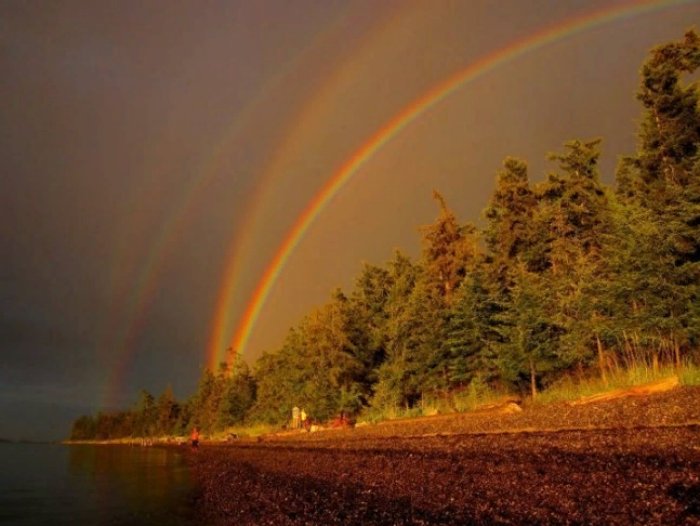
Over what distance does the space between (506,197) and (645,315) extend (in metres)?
34.6

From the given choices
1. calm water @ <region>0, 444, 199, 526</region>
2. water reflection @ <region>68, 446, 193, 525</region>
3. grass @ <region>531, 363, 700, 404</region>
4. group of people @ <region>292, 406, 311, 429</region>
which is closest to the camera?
water reflection @ <region>68, 446, 193, 525</region>

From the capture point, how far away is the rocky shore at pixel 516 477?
9.61 m

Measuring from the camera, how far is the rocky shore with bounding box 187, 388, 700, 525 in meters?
9.61

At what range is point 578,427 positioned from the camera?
→ 56.9ft

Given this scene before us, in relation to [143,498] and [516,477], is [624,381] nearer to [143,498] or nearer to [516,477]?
[516,477]

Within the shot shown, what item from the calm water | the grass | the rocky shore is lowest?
the calm water

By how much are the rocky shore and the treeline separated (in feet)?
25.5

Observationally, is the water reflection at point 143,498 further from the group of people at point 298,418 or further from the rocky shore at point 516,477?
the group of people at point 298,418

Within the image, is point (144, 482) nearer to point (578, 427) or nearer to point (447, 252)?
point (578, 427)

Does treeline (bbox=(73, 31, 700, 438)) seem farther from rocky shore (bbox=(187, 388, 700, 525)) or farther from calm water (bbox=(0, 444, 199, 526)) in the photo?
calm water (bbox=(0, 444, 199, 526))

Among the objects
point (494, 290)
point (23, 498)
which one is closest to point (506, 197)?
point (494, 290)

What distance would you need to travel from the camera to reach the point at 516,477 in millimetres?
12648

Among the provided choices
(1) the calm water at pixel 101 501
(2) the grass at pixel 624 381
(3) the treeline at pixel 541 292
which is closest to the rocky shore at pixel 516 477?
(1) the calm water at pixel 101 501

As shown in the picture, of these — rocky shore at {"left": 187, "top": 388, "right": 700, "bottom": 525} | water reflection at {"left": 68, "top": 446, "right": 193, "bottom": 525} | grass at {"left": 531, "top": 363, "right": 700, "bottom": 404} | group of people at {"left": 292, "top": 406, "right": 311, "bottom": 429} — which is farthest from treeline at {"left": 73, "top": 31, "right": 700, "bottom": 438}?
water reflection at {"left": 68, "top": 446, "right": 193, "bottom": 525}
